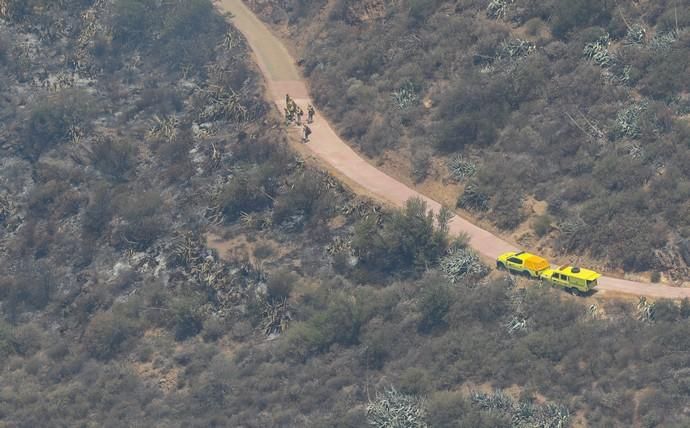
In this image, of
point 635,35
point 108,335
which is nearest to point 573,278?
point 635,35

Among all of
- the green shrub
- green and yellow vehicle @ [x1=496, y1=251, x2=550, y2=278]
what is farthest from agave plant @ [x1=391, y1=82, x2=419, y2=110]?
the green shrub

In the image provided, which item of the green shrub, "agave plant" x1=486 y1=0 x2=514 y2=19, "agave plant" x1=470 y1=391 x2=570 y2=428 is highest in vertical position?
"agave plant" x1=486 y1=0 x2=514 y2=19

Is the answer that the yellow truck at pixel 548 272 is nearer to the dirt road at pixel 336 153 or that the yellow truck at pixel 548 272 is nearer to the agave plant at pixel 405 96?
the dirt road at pixel 336 153

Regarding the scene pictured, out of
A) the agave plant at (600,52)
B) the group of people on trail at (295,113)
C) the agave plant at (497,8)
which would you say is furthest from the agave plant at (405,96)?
the agave plant at (600,52)

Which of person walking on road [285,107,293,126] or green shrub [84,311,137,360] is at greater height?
person walking on road [285,107,293,126]

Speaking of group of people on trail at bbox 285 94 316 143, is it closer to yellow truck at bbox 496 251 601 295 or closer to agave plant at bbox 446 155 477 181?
agave plant at bbox 446 155 477 181

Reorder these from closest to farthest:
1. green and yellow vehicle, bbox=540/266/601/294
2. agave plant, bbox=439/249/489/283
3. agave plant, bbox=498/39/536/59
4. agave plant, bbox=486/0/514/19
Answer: green and yellow vehicle, bbox=540/266/601/294 < agave plant, bbox=439/249/489/283 < agave plant, bbox=498/39/536/59 < agave plant, bbox=486/0/514/19

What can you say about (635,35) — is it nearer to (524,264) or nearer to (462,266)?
(524,264)
